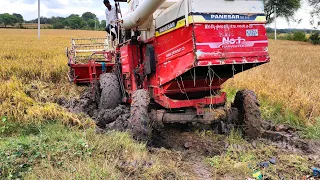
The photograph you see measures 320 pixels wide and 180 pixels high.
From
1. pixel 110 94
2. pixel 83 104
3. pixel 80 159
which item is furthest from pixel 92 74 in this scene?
pixel 80 159

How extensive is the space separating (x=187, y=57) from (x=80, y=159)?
6.19 ft

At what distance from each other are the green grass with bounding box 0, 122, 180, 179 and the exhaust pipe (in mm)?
1740

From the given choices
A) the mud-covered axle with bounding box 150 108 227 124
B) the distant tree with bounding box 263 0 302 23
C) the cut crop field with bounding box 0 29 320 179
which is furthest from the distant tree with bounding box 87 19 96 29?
the mud-covered axle with bounding box 150 108 227 124

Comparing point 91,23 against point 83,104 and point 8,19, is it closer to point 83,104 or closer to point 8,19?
point 8,19

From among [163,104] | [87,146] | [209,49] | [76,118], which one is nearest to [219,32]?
[209,49]

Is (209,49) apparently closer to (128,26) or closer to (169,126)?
(128,26)

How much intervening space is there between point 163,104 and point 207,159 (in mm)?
1178

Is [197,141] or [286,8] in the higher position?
[286,8]

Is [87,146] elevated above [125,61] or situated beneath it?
situated beneath

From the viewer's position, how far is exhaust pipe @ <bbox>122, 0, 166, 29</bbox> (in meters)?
4.25

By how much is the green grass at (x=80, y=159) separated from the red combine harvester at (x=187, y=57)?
0.63 metres

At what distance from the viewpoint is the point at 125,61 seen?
20.4 ft

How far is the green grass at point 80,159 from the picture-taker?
3.57 metres

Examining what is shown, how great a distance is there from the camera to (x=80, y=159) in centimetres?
378
